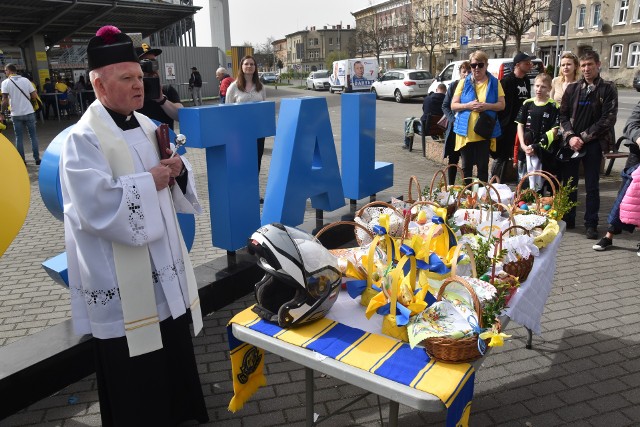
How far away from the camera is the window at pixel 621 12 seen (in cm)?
3604

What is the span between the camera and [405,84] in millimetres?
24172

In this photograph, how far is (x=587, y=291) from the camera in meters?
4.48

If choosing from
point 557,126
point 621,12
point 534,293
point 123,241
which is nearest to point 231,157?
point 123,241

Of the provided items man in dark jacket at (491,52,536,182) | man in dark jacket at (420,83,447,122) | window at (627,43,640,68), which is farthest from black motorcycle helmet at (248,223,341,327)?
window at (627,43,640,68)

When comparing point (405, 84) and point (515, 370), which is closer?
point (515, 370)

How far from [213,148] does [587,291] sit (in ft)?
11.5

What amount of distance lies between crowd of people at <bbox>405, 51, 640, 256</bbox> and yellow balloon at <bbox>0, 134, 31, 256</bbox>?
4140mm

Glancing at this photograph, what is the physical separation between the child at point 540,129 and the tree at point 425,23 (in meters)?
47.3

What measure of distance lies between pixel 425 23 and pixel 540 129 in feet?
173

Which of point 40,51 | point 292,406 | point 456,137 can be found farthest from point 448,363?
point 40,51

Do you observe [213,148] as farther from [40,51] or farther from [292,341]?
[40,51]

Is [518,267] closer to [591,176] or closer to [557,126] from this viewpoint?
[591,176]

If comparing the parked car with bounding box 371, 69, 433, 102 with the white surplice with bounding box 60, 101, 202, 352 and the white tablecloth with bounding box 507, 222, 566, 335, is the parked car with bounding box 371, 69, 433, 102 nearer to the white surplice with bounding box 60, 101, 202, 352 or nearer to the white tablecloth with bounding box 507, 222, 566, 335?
the white tablecloth with bounding box 507, 222, 566, 335

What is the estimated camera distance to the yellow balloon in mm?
2031
